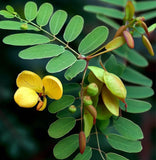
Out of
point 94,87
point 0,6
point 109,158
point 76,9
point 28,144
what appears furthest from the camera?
point 76,9

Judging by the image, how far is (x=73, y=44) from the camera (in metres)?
1.08

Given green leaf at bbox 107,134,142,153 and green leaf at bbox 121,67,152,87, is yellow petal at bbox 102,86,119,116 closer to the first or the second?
green leaf at bbox 107,134,142,153

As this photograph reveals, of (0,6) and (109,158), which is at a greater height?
(0,6)

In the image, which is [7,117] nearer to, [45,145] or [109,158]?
[45,145]

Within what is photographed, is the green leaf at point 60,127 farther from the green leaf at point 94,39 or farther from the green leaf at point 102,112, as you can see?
the green leaf at point 94,39

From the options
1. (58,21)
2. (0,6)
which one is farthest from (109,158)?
(0,6)

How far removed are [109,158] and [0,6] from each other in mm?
626

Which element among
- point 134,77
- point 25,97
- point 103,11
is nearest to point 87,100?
point 25,97

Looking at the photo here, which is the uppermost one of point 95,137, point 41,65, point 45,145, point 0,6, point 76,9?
point 0,6

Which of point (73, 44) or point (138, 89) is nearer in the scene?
point (138, 89)

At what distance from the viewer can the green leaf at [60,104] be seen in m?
0.74

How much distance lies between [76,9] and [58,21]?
478mm

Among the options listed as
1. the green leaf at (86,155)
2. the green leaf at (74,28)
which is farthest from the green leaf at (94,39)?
the green leaf at (86,155)

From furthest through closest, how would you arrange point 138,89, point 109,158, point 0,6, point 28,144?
point 28,144 → point 0,6 → point 138,89 → point 109,158
